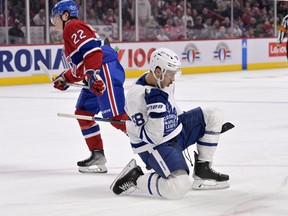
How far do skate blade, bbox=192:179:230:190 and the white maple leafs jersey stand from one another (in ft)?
1.05

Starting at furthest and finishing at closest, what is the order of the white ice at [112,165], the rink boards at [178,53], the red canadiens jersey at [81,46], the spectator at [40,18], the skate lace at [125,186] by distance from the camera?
the spectator at [40,18] → the rink boards at [178,53] → the red canadiens jersey at [81,46] → the skate lace at [125,186] → the white ice at [112,165]

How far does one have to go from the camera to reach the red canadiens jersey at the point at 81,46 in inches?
202

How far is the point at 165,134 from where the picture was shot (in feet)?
14.4

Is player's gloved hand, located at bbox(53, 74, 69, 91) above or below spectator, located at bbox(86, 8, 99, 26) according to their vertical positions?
above

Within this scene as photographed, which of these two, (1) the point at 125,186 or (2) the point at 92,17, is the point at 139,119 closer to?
(1) the point at 125,186

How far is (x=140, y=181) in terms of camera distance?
14.6ft

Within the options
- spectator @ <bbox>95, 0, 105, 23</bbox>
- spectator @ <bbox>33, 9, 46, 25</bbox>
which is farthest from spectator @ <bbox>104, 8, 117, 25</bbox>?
spectator @ <bbox>33, 9, 46, 25</bbox>

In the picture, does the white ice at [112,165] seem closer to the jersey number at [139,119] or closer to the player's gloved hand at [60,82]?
the jersey number at [139,119]

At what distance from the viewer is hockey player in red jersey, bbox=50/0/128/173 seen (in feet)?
16.9

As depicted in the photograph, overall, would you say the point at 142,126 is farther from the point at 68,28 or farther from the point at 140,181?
the point at 68,28

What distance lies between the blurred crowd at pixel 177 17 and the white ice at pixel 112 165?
3334 mm

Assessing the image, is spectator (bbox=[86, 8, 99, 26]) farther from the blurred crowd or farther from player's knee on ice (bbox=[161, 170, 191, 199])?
player's knee on ice (bbox=[161, 170, 191, 199])

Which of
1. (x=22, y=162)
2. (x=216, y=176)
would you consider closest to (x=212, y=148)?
(x=216, y=176)

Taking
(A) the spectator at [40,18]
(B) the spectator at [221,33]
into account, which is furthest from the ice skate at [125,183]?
(B) the spectator at [221,33]
